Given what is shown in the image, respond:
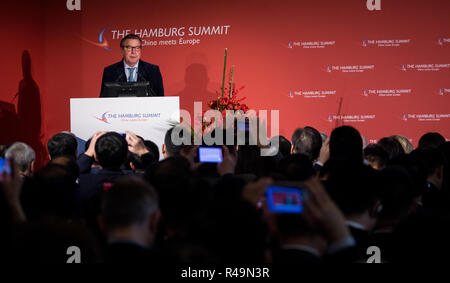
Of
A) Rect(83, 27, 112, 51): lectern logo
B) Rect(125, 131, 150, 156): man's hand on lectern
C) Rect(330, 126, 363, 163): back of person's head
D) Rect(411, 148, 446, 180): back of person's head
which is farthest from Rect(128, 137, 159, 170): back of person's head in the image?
Rect(83, 27, 112, 51): lectern logo

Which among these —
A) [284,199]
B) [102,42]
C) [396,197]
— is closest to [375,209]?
[396,197]

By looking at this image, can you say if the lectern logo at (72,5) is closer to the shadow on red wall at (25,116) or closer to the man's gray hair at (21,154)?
the shadow on red wall at (25,116)

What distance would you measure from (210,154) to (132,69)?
11.0 feet

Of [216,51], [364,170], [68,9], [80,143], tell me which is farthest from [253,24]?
[364,170]

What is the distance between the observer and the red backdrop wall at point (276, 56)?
657 centimetres

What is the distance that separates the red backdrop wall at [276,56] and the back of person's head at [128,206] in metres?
5.41

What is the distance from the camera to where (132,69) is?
20.0ft

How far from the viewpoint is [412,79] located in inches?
260

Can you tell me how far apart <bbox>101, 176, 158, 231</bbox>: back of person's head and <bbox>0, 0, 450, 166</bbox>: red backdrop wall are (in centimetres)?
541

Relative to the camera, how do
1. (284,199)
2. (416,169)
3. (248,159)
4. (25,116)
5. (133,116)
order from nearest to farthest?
(284,199) → (416,169) → (248,159) → (133,116) → (25,116)

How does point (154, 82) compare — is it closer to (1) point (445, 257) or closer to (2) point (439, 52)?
(2) point (439, 52)

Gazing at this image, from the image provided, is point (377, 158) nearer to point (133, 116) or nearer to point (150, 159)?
point (150, 159)

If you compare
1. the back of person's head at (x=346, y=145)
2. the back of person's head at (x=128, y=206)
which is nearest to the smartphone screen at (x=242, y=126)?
the back of person's head at (x=346, y=145)

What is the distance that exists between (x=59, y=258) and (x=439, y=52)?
6.39 m
